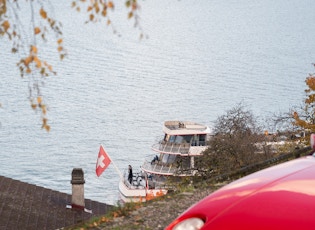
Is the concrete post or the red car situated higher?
the red car

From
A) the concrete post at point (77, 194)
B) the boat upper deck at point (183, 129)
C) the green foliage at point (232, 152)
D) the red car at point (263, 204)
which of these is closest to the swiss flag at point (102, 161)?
the green foliage at point (232, 152)

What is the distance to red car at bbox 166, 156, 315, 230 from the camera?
150 inches

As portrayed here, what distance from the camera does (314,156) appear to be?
4.76m

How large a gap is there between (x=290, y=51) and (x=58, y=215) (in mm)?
109829

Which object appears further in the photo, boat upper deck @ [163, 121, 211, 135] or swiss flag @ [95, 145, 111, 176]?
boat upper deck @ [163, 121, 211, 135]

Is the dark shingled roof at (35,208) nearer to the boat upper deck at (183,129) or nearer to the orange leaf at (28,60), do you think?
the orange leaf at (28,60)

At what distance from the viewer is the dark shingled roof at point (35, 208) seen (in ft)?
75.7

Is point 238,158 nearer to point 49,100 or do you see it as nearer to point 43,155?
point 43,155

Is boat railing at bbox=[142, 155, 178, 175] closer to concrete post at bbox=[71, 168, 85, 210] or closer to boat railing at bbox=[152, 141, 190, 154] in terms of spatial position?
boat railing at bbox=[152, 141, 190, 154]

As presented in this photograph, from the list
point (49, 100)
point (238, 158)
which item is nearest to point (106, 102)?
point (49, 100)

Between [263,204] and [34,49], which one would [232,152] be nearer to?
[34,49]

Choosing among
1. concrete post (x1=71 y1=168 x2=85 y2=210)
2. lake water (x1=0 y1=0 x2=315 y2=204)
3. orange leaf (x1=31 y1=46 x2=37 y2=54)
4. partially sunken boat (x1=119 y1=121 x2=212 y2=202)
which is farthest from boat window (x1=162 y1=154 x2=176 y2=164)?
orange leaf (x1=31 y1=46 x2=37 y2=54)

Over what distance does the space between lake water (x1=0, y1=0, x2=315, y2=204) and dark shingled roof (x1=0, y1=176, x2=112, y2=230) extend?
3507 cm

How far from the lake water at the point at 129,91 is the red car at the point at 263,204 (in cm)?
5781
